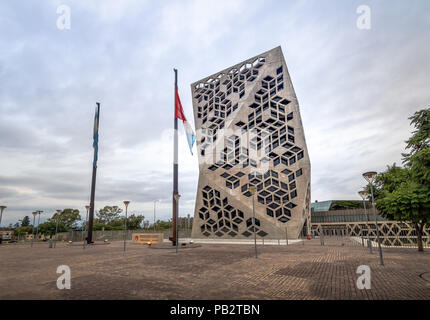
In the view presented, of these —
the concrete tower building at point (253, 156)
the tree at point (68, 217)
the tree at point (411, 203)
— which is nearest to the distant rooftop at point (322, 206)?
the concrete tower building at point (253, 156)

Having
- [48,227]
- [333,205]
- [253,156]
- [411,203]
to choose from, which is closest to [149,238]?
[253,156]

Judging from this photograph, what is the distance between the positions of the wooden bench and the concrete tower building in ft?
38.6

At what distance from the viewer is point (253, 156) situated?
39000mm

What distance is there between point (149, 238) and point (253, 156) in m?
20.5

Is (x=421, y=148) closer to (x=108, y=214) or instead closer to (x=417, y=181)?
(x=417, y=181)

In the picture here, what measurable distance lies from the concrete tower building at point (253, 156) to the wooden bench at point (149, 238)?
1176cm

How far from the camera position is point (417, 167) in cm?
1100

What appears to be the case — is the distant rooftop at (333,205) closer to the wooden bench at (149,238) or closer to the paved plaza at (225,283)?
the wooden bench at (149,238)
